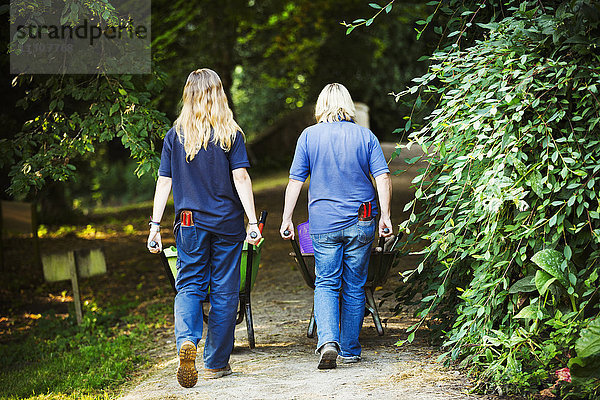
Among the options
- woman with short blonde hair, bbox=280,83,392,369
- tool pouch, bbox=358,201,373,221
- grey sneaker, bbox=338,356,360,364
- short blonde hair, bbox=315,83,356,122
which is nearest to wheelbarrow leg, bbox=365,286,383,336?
woman with short blonde hair, bbox=280,83,392,369

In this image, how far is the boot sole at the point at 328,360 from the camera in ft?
15.4

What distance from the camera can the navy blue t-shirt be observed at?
477 cm

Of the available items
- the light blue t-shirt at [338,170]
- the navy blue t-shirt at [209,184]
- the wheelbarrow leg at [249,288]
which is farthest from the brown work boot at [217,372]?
the light blue t-shirt at [338,170]

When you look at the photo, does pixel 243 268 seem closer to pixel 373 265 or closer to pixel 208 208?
pixel 208 208

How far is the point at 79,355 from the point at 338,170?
344cm

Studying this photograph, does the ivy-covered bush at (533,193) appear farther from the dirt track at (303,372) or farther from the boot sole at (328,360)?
the boot sole at (328,360)

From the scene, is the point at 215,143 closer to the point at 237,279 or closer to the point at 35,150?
the point at 237,279

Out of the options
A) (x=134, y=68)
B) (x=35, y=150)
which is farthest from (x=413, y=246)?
(x=35, y=150)

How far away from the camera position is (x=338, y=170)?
4.95m

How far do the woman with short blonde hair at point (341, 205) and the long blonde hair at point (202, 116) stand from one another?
0.60 metres

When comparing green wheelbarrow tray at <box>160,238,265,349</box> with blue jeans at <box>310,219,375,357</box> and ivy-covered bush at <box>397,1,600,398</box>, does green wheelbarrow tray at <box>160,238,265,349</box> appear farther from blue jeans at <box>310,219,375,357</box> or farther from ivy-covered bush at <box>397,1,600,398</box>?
ivy-covered bush at <box>397,1,600,398</box>

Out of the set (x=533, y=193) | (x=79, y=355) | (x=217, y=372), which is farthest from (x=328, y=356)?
(x=79, y=355)

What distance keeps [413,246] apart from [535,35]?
1.93m

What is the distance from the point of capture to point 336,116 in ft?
16.5
